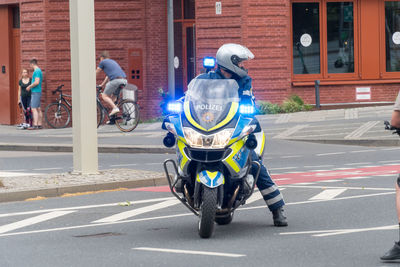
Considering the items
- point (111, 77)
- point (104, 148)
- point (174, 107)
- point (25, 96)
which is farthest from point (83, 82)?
point (25, 96)

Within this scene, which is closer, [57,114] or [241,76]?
[241,76]

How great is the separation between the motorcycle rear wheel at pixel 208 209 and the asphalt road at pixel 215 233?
0.13 m

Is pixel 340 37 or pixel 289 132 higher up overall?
pixel 340 37

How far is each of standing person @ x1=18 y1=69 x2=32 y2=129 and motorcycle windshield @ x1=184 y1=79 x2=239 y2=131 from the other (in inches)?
695

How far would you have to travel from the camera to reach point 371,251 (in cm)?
771

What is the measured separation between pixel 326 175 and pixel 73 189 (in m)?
3.87

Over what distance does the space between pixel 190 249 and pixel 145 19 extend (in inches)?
801

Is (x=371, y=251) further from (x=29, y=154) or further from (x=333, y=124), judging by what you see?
(x=333, y=124)

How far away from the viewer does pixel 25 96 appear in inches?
1036

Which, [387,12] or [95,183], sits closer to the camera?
[95,183]

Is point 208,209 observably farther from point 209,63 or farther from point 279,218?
Answer: point 209,63

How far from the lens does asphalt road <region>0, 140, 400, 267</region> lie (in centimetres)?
758

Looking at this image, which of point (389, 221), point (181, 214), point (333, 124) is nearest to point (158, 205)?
point (181, 214)

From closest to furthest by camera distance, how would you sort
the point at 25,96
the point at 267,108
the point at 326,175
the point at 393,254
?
the point at 393,254 → the point at 326,175 → the point at 267,108 → the point at 25,96
